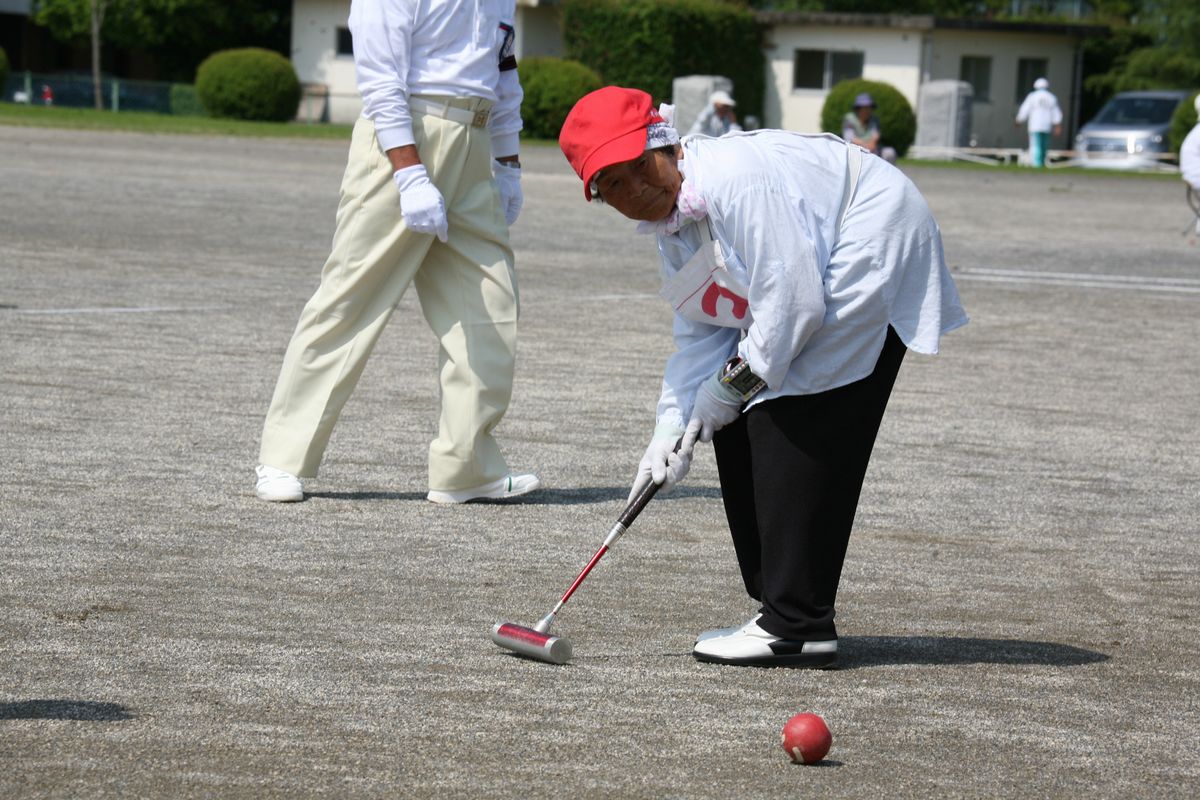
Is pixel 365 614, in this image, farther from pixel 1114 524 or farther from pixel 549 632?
pixel 1114 524

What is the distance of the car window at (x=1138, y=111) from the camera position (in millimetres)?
41731

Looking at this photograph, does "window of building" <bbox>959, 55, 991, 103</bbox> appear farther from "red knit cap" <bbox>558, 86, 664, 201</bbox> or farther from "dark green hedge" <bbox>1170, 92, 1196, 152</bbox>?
"red knit cap" <bbox>558, 86, 664, 201</bbox>

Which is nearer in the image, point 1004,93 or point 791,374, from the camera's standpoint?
point 791,374

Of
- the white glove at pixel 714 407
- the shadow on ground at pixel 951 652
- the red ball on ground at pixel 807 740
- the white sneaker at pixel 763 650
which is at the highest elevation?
the white glove at pixel 714 407

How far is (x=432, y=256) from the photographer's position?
22.0 feet

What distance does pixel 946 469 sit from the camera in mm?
7699

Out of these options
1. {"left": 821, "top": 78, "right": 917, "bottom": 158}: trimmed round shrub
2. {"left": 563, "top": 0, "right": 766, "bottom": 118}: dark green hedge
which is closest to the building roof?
{"left": 563, "top": 0, "right": 766, "bottom": 118}: dark green hedge

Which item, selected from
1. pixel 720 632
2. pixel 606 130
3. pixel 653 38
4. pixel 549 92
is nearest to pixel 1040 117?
pixel 549 92

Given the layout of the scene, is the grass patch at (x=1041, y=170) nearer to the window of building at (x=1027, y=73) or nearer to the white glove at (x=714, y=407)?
the window of building at (x=1027, y=73)

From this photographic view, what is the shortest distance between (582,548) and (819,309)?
6.27 ft

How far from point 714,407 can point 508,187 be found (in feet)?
8.47

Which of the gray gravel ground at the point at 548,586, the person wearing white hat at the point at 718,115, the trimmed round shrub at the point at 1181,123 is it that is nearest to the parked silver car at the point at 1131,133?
the trimmed round shrub at the point at 1181,123

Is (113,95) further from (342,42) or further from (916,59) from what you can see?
(916,59)

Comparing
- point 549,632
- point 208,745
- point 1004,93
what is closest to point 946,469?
point 549,632
